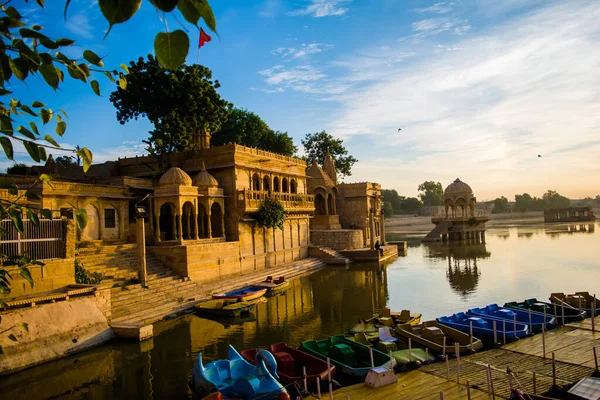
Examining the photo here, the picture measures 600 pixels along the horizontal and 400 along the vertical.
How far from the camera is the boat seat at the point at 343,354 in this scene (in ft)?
35.7

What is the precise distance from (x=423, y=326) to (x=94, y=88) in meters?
12.2

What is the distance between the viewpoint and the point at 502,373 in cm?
970

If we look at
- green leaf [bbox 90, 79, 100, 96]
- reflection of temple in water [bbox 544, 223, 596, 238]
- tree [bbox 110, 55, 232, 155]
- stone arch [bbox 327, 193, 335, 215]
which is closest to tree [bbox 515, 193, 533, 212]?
reflection of temple in water [bbox 544, 223, 596, 238]

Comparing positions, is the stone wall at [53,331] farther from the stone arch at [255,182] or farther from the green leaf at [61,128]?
the stone arch at [255,182]

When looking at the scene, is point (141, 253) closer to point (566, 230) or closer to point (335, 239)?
point (335, 239)

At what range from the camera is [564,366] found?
10.0m

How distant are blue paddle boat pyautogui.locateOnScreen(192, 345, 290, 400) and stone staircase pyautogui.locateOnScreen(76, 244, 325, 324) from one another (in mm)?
6462

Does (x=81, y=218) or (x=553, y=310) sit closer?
(x=81, y=218)

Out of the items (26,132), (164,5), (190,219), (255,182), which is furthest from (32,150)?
(255,182)

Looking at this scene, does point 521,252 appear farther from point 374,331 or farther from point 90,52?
point 90,52

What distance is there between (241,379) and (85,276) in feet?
32.3

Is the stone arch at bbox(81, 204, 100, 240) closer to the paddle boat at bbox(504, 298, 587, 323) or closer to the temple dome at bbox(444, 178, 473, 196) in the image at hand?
the paddle boat at bbox(504, 298, 587, 323)

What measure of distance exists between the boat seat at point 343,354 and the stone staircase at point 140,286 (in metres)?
8.00

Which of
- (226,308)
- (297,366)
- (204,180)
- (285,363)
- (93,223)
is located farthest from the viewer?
(204,180)
